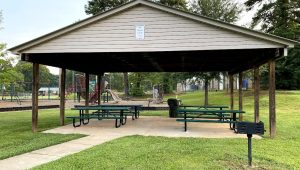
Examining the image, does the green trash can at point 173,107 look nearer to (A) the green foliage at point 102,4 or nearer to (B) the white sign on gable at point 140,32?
(B) the white sign on gable at point 140,32

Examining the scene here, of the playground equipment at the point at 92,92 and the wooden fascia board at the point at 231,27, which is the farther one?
the playground equipment at the point at 92,92

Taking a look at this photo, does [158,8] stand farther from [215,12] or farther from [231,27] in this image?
[215,12]

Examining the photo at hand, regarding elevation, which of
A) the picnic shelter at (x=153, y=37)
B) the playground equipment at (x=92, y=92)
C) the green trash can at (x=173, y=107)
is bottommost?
the green trash can at (x=173, y=107)

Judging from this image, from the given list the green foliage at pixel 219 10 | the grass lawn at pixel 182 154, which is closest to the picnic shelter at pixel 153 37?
the grass lawn at pixel 182 154

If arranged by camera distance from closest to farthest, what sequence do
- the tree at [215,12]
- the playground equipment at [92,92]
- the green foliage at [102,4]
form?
1. the tree at [215,12]
2. the playground equipment at [92,92]
3. the green foliage at [102,4]

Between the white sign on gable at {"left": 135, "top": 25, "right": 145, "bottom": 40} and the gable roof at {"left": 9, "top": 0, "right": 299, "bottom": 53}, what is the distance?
64 cm

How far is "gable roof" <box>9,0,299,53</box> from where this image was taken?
8.08 m

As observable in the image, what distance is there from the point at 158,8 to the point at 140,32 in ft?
2.78

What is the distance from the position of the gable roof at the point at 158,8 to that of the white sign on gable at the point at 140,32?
0.64m

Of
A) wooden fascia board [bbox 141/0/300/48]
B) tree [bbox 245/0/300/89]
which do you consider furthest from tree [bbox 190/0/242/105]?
wooden fascia board [bbox 141/0/300/48]

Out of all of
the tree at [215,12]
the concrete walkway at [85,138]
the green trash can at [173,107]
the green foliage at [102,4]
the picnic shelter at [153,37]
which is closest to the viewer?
the concrete walkway at [85,138]

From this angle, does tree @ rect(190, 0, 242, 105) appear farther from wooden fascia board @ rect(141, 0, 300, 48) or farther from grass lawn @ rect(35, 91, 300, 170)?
grass lawn @ rect(35, 91, 300, 170)

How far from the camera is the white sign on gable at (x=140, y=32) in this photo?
878cm

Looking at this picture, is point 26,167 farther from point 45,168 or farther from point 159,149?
point 159,149
